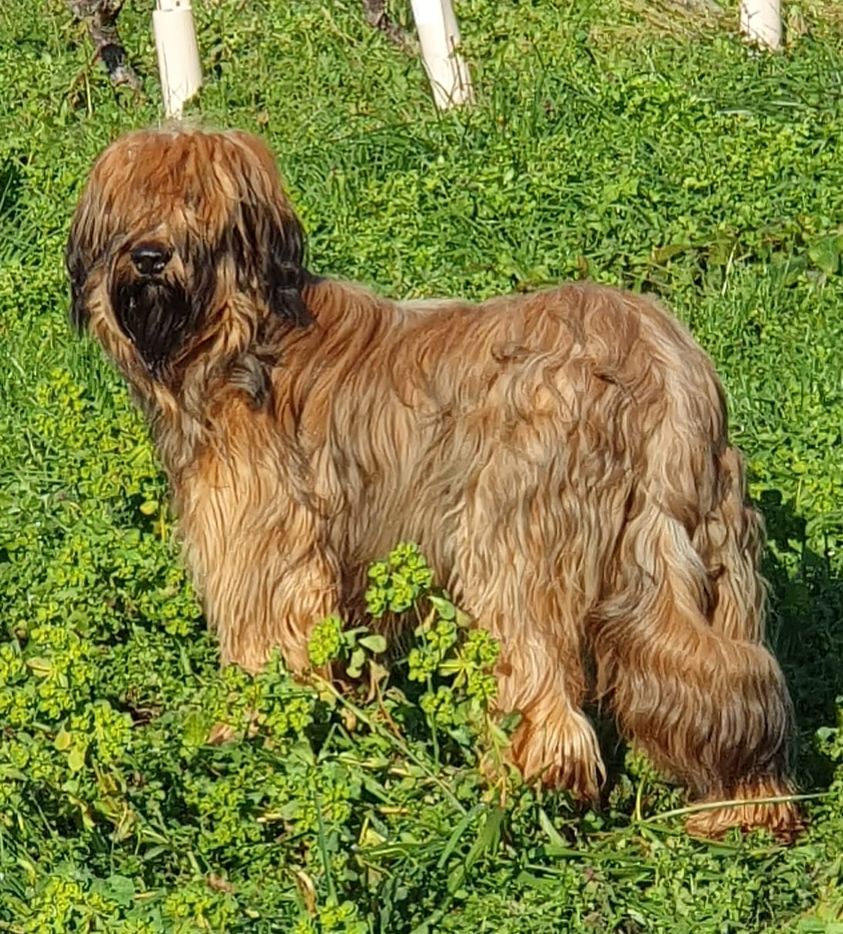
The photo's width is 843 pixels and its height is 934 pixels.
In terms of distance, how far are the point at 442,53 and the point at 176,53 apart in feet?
4.45

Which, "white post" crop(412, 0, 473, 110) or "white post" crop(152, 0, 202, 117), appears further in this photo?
"white post" crop(152, 0, 202, 117)

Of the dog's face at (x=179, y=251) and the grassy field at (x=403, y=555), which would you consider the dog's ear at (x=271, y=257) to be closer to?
the dog's face at (x=179, y=251)

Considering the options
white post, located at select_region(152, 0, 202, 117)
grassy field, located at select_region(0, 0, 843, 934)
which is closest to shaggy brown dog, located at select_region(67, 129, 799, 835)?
grassy field, located at select_region(0, 0, 843, 934)

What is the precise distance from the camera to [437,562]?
18.1 feet

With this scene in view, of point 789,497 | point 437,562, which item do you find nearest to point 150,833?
point 437,562

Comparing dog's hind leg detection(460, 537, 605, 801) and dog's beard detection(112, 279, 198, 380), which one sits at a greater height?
dog's beard detection(112, 279, 198, 380)

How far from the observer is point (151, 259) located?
5.58m

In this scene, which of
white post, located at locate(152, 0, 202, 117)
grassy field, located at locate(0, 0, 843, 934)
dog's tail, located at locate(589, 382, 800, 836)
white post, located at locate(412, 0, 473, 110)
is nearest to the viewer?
grassy field, located at locate(0, 0, 843, 934)

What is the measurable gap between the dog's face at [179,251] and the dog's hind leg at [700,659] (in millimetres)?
1303

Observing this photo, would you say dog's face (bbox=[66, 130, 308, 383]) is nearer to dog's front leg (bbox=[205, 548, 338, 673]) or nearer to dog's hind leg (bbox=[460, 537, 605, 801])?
dog's front leg (bbox=[205, 548, 338, 673])

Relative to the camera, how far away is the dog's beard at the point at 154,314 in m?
5.61

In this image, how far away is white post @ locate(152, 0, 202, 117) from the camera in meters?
10.2

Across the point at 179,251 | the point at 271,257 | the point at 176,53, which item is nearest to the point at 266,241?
the point at 271,257

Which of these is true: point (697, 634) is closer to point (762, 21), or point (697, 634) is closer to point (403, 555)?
point (403, 555)
